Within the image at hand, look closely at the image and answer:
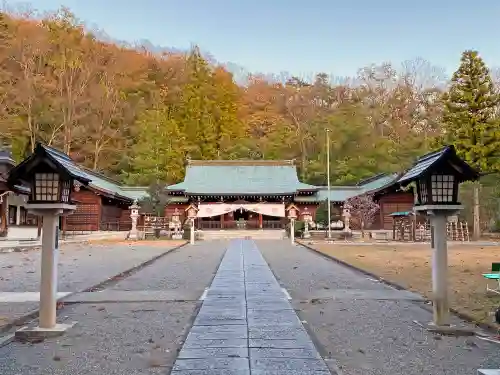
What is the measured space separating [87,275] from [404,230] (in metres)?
23.2

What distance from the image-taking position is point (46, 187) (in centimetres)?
545

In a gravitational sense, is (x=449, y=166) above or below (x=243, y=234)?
above

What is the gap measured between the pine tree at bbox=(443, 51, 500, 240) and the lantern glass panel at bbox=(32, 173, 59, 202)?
1002 inches

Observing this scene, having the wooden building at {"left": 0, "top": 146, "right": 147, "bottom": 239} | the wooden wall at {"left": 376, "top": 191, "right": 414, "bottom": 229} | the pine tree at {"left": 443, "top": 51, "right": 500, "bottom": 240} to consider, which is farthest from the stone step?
the pine tree at {"left": 443, "top": 51, "right": 500, "bottom": 240}

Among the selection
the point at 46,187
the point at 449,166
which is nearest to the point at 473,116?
the point at 449,166

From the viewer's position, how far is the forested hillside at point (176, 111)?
121ft

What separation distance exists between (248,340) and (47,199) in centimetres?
286

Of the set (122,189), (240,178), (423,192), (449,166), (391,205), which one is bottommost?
(423,192)

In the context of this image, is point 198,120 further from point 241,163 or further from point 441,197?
point 441,197

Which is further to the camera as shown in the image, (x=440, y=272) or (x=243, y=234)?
(x=243, y=234)

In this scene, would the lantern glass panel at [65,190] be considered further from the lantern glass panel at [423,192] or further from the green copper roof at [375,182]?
the green copper roof at [375,182]

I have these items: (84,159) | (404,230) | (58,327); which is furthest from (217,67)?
(58,327)

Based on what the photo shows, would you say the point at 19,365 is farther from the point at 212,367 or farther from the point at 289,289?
the point at 289,289

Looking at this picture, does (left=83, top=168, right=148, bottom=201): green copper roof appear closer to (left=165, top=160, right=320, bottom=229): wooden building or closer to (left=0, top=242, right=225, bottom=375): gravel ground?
(left=165, top=160, right=320, bottom=229): wooden building
